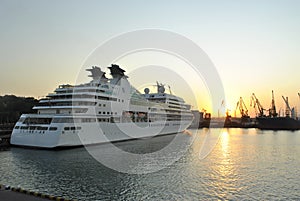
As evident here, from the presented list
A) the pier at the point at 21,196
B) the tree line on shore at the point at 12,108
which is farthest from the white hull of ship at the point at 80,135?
the tree line on shore at the point at 12,108

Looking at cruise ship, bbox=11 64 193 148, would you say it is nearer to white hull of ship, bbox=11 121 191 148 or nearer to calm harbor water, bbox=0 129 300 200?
white hull of ship, bbox=11 121 191 148

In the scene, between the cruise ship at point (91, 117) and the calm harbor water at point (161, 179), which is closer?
the calm harbor water at point (161, 179)

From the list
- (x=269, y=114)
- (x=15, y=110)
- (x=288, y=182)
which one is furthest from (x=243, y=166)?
(x=269, y=114)

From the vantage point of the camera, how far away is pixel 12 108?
67.9m

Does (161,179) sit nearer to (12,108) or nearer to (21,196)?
(21,196)

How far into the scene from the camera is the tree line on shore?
210 ft

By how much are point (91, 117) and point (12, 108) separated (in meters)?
42.7

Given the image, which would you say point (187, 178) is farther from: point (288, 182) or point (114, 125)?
point (114, 125)

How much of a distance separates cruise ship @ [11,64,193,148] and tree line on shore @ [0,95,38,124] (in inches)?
1077

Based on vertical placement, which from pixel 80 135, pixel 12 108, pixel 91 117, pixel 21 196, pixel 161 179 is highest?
pixel 12 108

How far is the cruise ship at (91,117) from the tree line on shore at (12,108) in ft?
89.8

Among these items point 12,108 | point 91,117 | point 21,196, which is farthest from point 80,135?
point 12,108

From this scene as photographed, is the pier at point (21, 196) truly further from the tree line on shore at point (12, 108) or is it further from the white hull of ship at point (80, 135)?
the tree line on shore at point (12, 108)

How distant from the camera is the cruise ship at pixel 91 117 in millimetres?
30828
